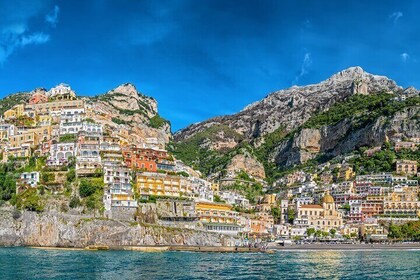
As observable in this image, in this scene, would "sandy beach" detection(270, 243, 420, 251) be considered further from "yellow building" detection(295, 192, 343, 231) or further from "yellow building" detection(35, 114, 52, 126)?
"yellow building" detection(35, 114, 52, 126)

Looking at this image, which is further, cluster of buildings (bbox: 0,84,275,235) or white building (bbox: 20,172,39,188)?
white building (bbox: 20,172,39,188)

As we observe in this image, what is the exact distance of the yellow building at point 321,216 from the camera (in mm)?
121562

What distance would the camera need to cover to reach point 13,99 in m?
168

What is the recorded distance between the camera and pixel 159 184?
102500 mm

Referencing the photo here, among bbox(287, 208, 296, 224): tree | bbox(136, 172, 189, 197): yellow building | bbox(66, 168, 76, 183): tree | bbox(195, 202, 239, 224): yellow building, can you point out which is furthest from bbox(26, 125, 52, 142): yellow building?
bbox(287, 208, 296, 224): tree

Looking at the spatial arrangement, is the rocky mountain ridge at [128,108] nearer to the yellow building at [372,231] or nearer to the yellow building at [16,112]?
the yellow building at [16,112]

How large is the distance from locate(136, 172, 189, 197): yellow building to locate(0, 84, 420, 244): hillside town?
21cm

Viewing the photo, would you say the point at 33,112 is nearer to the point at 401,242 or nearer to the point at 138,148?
the point at 138,148

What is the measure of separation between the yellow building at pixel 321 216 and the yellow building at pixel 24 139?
55.3 meters

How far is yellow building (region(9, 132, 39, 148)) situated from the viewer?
11294cm

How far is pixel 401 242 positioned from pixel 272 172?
78114mm

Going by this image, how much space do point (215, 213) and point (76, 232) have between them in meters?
29.4

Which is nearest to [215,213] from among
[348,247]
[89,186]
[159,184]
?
[159,184]

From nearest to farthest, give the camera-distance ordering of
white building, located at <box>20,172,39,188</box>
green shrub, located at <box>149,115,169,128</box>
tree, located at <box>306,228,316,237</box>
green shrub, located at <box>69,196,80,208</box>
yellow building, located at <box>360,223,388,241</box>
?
green shrub, located at <box>69,196,80,208</box> < white building, located at <box>20,172,39,188</box> < yellow building, located at <box>360,223,388,241</box> < tree, located at <box>306,228,316,237</box> < green shrub, located at <box>149,115,169,128</box>
